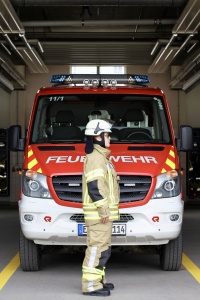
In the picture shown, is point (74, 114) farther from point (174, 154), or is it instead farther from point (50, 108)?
point (174, 154)

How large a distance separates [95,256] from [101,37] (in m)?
15.6

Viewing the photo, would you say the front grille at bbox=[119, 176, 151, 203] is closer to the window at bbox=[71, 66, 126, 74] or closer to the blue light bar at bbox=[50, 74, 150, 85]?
the blue light bar at bbox=[50, 74, 150, 85]

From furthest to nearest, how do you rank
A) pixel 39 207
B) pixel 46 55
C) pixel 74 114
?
pixel 46 55
pixel 74 114
pixel 39 207

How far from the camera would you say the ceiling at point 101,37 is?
19.2 m

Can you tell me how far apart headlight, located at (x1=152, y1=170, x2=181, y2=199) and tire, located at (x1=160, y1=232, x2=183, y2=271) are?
2.08ft

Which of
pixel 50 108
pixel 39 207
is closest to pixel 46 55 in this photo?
pixel 50 108

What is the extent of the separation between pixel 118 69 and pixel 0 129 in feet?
16.0

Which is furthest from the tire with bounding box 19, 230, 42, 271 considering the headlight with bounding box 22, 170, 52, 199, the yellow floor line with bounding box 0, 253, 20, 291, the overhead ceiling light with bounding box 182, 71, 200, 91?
the overhead ceiling light with bounding box 182, 71, 200, 91

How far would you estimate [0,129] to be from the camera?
2900cm

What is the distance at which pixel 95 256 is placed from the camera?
7.96 metres

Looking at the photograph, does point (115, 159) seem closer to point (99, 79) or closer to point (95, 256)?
point (95, 256)

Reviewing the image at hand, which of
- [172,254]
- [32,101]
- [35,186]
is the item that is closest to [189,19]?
[172,254]

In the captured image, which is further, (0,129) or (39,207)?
(0,129)

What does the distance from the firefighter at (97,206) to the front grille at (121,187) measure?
93 centimetres
